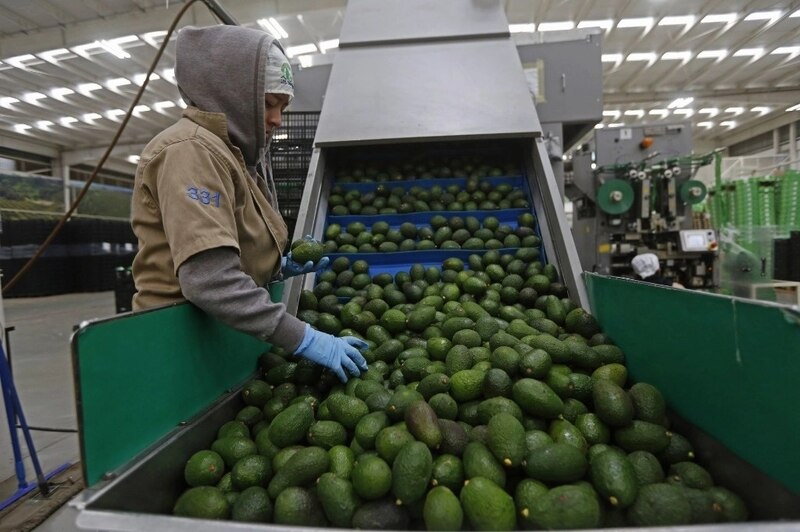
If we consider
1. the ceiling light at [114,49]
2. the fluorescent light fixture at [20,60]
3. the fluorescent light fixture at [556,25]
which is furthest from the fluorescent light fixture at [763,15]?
the fluorescent light fixture at [20,60]

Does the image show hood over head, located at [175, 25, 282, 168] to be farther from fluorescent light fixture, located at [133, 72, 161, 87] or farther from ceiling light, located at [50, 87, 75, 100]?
ceiling light, located at [50, 87, 75, 100]

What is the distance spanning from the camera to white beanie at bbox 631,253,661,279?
18.0ft

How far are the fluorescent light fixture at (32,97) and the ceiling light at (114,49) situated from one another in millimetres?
Answer: 4632

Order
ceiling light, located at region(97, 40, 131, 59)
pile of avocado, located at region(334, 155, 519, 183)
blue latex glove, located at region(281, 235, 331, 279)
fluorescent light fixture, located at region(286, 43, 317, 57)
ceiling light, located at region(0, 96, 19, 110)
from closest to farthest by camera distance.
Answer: blue latex glove, located at region(281, 235, 331, 279), pile of avocado, located at region(334, 155, 519, 183), ceiling light, located at region(97, 40, 131, 59), fluorescent light fixture, located at region(286, 43, 317, 57), ceiling light, located at region(0, 96, 19, 110)

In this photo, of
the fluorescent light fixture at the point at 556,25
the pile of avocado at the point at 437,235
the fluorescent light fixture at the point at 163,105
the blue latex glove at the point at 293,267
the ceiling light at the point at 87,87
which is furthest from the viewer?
the fluorescent light fixture at the point at 163,105

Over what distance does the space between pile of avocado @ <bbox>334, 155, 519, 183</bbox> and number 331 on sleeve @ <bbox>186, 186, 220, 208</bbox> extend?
7.59 ft

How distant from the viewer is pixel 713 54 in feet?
41.8

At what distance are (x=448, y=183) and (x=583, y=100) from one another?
203 cm

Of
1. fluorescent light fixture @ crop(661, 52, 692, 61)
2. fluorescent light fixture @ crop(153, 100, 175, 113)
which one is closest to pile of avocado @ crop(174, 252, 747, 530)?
fluorescent light fixture @ crop(661, 52, 692, 61)

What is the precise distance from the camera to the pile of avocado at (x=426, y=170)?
374 cm

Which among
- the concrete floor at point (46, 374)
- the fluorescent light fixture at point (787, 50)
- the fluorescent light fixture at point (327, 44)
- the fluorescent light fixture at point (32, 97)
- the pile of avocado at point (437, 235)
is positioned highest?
the fluorescent light fixture at point (327, 44)

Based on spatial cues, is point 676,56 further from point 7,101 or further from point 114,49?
point 7,101

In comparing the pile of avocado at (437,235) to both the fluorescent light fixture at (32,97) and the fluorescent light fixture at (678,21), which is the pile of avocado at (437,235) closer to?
the fluorescent light fixture at (678,21)

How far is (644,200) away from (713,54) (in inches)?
423
